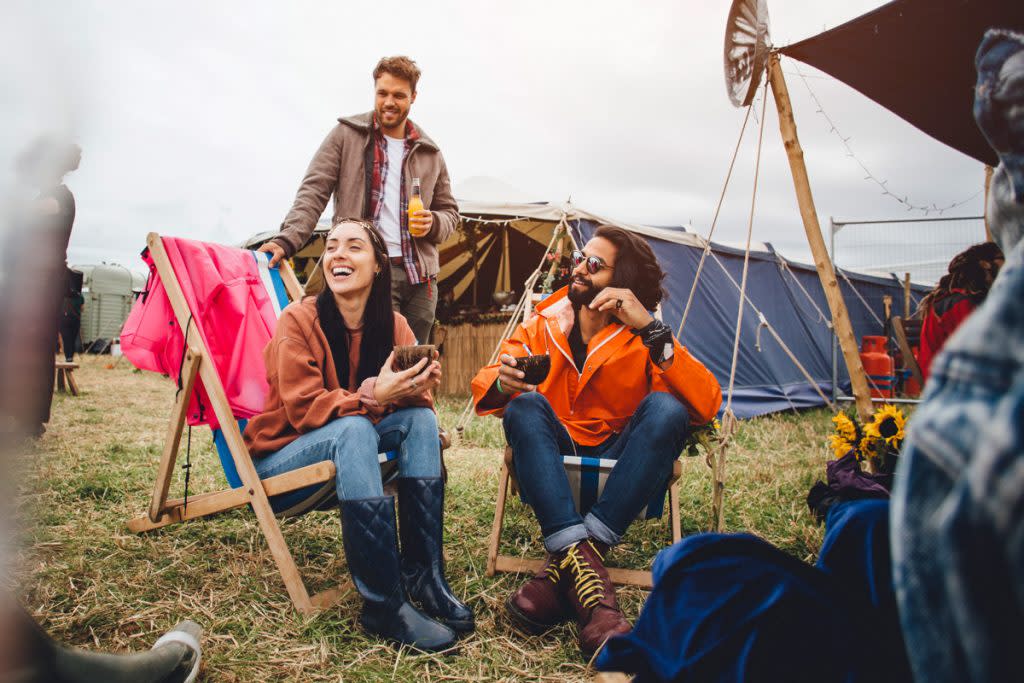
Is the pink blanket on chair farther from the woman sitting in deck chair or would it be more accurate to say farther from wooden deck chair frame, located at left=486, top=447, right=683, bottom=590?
wooden deck chair frame, located at left=486, top=447, right=683, bottom=590

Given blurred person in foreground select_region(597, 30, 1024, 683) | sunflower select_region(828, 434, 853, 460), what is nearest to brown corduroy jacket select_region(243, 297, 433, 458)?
blurred person in foreground select_region(597, 30, 1024, 683)

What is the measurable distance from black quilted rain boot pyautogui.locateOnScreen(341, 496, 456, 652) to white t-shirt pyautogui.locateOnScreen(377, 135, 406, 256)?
1.65 m

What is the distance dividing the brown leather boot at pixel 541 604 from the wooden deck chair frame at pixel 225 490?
63 centimetres

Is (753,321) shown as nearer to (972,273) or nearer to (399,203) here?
(972,273)

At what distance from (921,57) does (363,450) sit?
10.5ft

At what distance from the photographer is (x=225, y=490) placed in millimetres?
2164

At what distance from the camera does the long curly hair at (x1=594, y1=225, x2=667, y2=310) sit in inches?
105

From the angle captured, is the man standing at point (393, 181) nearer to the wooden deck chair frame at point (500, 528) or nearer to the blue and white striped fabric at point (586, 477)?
the wooden deck chair frame at point (500, 528)

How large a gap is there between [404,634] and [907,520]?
1663 millimetres

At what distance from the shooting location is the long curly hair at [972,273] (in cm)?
401

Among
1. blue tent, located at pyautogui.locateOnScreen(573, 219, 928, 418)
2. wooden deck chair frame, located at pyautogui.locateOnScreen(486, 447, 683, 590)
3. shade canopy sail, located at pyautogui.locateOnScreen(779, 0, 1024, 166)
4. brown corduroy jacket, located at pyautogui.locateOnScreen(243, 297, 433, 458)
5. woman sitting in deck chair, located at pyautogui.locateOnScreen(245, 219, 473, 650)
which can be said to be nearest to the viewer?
woman sitting in deck chair, located at pyautogui.locateOnScreen(245, 219, 473, 650)

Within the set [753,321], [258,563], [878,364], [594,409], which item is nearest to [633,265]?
[594,409]

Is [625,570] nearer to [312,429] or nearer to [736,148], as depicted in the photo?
[312,429]

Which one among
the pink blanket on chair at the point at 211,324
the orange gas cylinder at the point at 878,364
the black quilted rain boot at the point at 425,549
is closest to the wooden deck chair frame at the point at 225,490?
the pink blanket on chair at the point at 211,324
